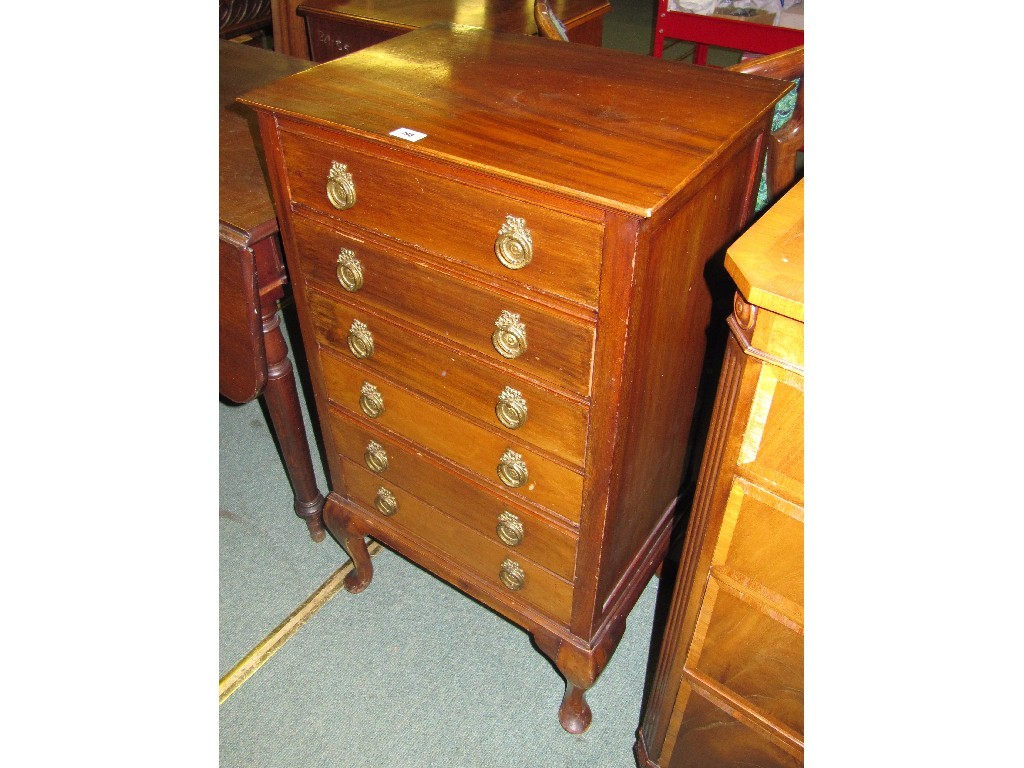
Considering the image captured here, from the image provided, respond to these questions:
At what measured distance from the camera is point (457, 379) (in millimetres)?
1227

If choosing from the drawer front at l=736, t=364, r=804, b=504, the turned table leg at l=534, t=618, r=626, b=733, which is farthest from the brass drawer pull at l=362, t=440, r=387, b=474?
the drawer front at l=736, t=364, r=804, b=504

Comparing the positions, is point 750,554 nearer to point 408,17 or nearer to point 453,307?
point 453,307

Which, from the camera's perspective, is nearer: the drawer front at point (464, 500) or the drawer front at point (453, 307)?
the drawer front at point (453, 307)

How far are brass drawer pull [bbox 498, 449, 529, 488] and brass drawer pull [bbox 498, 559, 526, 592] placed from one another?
202 mm

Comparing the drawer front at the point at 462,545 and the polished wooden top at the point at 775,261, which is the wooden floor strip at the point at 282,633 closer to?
the drawer front at the point at 462,545

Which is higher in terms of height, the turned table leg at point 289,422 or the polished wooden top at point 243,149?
the polished wooden top at point 243,149

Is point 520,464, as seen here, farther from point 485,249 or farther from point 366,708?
point 366,708

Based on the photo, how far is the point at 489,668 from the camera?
1.72 metres

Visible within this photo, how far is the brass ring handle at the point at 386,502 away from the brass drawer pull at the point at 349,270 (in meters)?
0.47

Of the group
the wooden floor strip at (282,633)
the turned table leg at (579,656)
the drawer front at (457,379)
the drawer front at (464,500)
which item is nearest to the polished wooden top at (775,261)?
the drawer front at (457,379)

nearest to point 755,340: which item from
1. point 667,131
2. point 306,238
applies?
point 667,131

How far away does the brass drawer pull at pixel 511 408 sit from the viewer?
1.16 metres

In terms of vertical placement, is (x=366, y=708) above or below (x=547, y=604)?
below

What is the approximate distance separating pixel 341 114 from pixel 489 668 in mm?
1199
